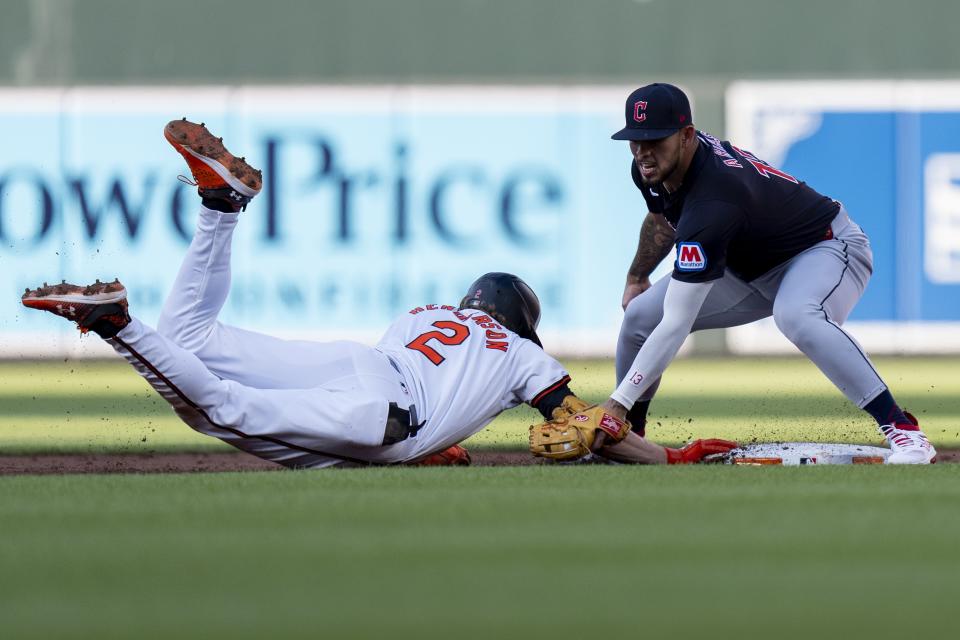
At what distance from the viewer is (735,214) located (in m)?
5.45

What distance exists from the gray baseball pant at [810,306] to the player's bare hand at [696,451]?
11.0 inches

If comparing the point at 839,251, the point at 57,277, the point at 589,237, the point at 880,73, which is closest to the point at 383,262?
the point at 589,237

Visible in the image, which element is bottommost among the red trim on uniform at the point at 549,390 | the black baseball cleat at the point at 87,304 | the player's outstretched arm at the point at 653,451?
the player's outstretched arm at the point at 653,451

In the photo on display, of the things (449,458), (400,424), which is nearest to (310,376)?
(400,424)

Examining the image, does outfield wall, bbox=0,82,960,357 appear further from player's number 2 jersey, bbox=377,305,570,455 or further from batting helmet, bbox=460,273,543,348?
player's number 2 jersey, bbox=377,305,570,455

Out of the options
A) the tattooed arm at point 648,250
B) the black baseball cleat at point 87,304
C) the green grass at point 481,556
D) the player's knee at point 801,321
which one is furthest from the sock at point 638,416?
the black baseball cleat at point 87,304

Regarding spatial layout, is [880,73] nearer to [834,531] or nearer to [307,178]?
[307,178]

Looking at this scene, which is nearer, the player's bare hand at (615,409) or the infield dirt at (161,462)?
the player's bare hand at (615,409)

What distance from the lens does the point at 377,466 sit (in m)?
5.41

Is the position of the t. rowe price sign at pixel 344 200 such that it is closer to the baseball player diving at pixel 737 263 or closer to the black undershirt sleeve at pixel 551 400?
the baseball player diving at pixel 737 263

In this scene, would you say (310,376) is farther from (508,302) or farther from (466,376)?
(508,302)

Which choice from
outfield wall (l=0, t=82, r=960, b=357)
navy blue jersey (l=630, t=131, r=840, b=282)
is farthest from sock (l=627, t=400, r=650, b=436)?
outfield wall (l=0, t=82, r=960, b=357)

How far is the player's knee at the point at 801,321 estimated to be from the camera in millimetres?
5605

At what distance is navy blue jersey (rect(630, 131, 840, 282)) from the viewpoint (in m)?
5.33
